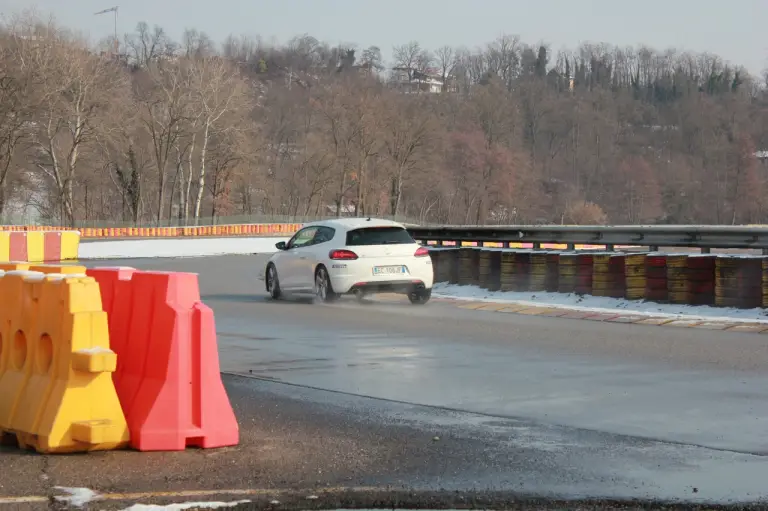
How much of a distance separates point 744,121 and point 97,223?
125092 millimetres

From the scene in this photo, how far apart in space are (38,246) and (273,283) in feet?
63.4

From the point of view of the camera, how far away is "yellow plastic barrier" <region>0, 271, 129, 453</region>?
7.10 metres

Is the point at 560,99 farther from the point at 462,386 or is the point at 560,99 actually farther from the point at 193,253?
the point at 462,386

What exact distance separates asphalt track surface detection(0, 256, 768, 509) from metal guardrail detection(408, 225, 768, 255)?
8243 mm

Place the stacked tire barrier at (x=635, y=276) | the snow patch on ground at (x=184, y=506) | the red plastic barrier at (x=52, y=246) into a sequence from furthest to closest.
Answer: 1. the red plastic barrier at (x=52, y=246)
2. the stacked tire barrier at (x=635, y=276)
3. the snow patch on ground at (x=184, y=506)

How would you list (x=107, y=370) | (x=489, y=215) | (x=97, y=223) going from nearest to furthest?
(x=107, y=370) → (x=97, y=223) → (x=489, y=215)

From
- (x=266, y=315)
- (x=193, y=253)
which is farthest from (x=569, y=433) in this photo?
(x=193, y=253)

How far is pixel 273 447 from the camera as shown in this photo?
7527 millimetres

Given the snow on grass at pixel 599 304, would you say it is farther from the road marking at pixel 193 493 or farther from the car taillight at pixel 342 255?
the road marking at pixel 193 493

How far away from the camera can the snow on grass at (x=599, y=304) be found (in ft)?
56.5

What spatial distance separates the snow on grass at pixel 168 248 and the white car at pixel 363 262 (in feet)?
84.0

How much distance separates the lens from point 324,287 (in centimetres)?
2042

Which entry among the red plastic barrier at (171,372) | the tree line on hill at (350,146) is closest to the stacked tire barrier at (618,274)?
the red plastic barrier at (171,372)

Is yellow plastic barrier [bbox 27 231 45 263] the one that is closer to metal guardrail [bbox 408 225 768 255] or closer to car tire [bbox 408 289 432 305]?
metal guardrail [bbox 408 225 768 255]
